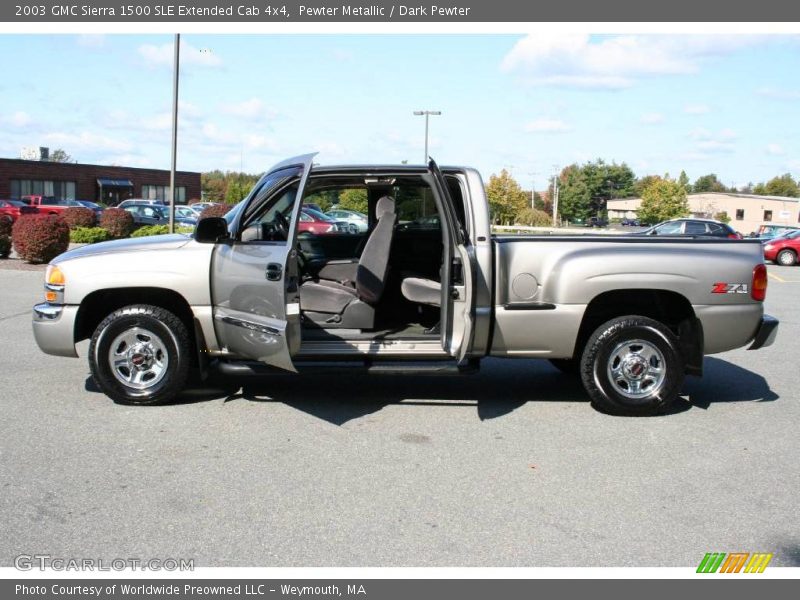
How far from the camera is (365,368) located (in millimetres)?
6090

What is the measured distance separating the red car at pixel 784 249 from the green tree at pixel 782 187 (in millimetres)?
107528

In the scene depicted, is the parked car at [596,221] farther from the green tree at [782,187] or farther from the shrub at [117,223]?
the shrub at [117,223]

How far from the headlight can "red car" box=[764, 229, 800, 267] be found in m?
26.3

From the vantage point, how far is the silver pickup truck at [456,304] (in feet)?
19.9

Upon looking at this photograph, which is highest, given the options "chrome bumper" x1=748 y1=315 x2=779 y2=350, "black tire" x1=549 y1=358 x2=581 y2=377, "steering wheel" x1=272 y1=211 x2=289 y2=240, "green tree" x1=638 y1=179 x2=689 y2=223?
"green tree" x1=638 y1=179 x2=689 y2=223

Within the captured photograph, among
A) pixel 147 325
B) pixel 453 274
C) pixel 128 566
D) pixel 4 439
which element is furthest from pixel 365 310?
pixel 128 566

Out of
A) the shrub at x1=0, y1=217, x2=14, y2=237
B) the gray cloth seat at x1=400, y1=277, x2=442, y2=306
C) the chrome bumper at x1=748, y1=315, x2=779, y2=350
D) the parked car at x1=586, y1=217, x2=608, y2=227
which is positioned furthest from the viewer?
the parked car at x1=586, y1=217, x2=608, y2=227

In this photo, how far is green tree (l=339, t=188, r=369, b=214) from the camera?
24.3 feet

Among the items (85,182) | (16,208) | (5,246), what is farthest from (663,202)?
(5,246)

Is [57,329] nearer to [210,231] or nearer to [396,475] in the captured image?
[210,231]

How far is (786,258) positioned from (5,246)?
2532cm

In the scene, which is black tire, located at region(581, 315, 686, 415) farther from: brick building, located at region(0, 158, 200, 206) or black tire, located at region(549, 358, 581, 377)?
brick building, located at region(0, 158, 200, 206)

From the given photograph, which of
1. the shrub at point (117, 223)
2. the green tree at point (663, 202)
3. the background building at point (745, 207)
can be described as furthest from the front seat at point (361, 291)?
the background building at point (745, 207)

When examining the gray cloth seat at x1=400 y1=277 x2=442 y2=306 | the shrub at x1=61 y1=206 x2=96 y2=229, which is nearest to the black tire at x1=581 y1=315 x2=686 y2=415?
the gray cloth seat at x1=400 y1=277 x2=442 y2=306
